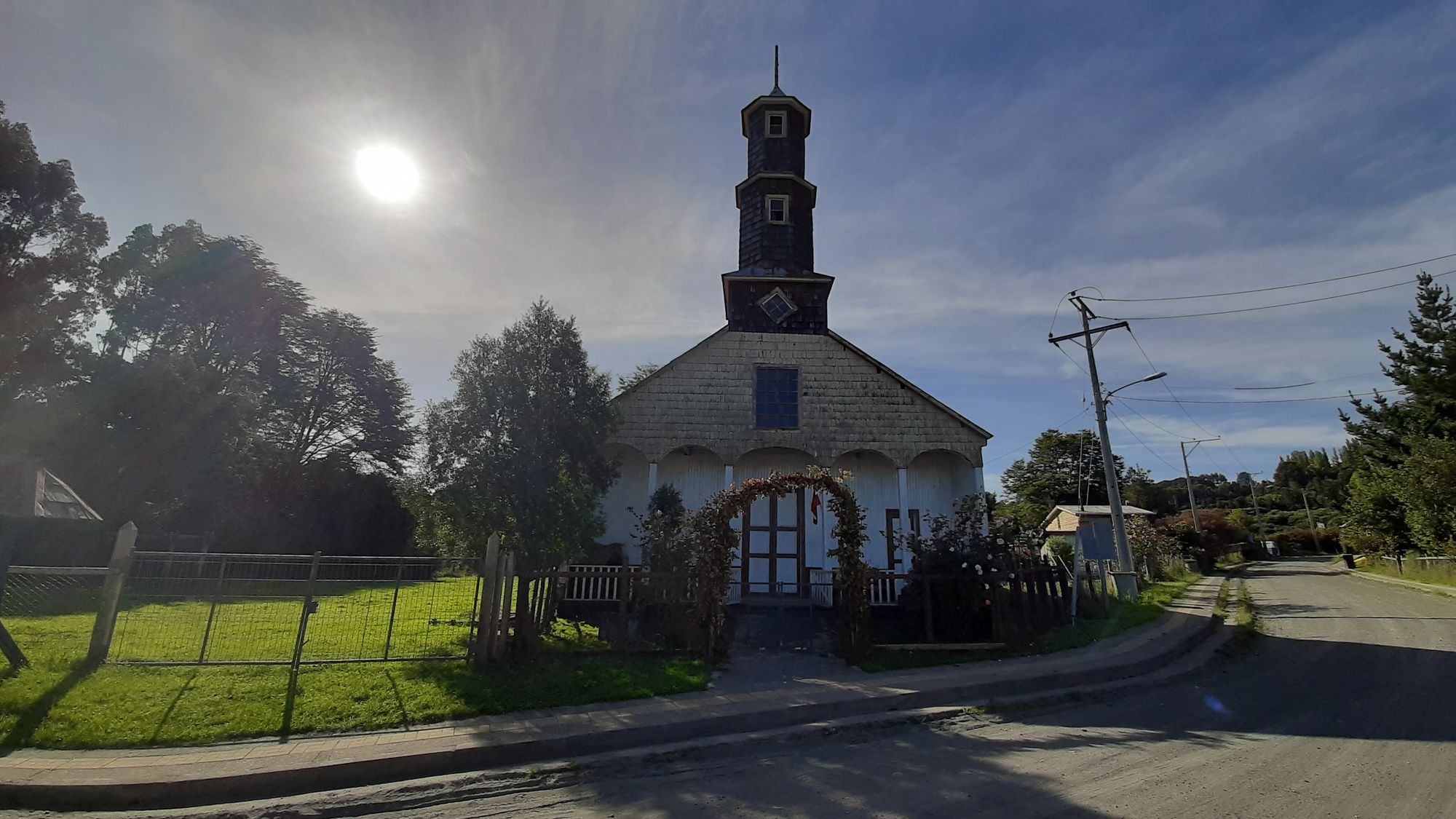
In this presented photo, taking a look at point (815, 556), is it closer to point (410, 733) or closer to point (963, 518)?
point (963, 518)

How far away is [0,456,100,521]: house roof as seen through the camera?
9.45 metres

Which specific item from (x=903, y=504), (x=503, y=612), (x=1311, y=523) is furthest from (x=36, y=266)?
(x=1311, y=523)

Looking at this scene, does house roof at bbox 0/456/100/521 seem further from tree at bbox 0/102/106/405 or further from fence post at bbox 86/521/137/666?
tree at bbox 0/102/106/405

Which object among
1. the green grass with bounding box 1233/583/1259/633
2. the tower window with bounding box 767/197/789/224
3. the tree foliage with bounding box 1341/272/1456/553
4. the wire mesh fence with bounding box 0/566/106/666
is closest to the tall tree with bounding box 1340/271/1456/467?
the tree foliage with bounding box 1341/272/1456/553

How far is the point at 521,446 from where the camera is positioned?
1212 cm

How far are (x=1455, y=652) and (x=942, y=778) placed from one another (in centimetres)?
1136

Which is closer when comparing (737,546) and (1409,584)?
(737,546)

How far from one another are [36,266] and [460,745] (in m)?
28.1

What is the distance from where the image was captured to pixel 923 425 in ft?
57.6

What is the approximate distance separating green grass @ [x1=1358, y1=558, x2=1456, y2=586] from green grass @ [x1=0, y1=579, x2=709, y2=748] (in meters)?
26.6

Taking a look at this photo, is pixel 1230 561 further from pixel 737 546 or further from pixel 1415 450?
pixel 737 546

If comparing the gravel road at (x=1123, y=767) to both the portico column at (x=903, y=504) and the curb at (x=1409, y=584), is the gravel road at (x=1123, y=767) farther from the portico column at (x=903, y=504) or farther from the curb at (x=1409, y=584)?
the curb at (x=1409, y=584)

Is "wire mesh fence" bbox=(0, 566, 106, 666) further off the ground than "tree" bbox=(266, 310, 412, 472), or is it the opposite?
"tree" bbox=(266, 310, 412, 472)

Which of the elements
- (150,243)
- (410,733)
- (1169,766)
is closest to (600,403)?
(410,733)
